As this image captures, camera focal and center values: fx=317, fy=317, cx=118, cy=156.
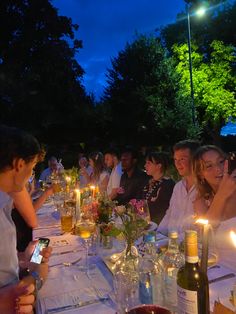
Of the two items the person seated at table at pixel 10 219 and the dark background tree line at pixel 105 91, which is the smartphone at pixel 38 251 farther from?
the dark background tree line at pixel 105 91

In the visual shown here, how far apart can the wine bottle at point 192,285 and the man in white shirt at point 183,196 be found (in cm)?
160

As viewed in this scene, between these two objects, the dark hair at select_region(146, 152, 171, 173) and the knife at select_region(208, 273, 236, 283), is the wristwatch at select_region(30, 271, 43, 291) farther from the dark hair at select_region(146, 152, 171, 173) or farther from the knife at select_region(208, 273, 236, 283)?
the dark hair at select_region(146, 152, 171, 173)

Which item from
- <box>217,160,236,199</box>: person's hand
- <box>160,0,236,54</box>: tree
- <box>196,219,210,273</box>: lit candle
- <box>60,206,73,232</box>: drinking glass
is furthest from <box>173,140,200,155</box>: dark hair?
<box>160,0,236,54</box>: tree

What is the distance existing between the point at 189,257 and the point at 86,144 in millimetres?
17082

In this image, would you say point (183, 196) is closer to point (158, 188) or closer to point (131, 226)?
point (158, 188)

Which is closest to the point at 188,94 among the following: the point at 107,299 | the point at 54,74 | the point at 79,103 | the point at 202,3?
the point at 79,103

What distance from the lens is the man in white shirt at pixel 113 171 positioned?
199 inches

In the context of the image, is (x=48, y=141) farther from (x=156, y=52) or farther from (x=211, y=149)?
(x=211, y=149)

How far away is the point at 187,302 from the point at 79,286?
2.26ft

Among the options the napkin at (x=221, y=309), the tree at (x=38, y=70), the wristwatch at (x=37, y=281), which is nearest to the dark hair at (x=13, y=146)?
the wristwatch at (x=37, y=281)

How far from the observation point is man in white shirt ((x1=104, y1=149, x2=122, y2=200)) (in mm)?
5055

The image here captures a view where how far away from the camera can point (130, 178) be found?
15.7ft

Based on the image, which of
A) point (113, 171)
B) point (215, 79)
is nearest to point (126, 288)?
point (113, 171)

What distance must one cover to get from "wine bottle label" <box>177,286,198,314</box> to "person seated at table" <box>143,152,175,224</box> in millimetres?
2508
